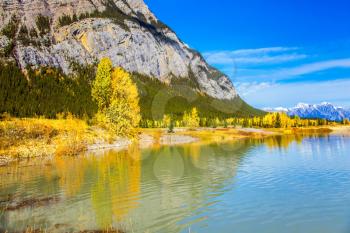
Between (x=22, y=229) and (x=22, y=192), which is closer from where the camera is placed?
(x=22, y=229)

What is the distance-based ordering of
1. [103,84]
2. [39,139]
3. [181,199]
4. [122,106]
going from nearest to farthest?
1. [181,199]
2. [39,139]
3. [103,84]
4. [122,106]

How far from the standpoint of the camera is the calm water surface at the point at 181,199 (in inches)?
723

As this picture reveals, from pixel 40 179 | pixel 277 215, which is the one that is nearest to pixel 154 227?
pixel 277 215

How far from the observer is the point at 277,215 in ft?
64.6

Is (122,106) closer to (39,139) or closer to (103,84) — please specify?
(103,84)

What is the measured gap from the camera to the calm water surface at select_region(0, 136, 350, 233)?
18359 mm

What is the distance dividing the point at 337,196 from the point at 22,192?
2534 cm

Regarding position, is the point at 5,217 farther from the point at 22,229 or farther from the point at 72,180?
the point at 72,180

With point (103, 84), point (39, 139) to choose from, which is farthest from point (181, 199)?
point (103, 84)

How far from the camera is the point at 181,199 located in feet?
79.5

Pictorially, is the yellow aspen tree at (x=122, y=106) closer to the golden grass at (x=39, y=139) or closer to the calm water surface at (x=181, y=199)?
the golden grass at (x=39, y=139)

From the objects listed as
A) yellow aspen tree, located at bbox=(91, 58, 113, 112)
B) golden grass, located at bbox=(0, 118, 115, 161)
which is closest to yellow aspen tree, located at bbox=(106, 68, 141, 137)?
yellow aspen tree, located at bbox=(91, 58, 113, 112)

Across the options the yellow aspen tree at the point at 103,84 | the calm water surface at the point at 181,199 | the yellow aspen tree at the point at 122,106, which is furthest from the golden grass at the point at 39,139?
the calm water surface at the point at 181,199

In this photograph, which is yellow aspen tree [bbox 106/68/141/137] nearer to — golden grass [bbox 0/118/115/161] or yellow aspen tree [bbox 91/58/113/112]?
yellow aspen tree [bbox 91/58/113/112]
